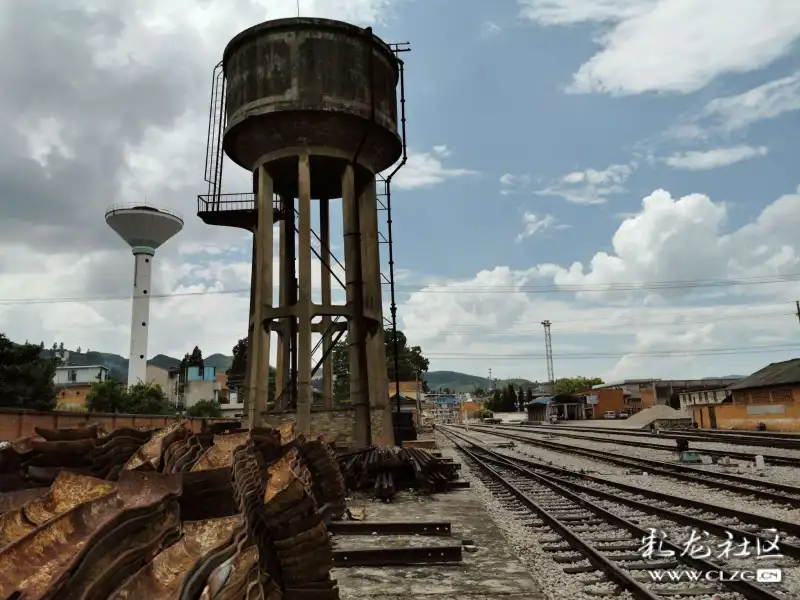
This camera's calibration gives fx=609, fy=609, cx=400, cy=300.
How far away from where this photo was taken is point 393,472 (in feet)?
39.1

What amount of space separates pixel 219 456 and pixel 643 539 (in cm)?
481

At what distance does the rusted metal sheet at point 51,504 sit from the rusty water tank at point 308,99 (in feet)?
48.4

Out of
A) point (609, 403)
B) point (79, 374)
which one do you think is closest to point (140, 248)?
point (79, 374)

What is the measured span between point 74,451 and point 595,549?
203 inches

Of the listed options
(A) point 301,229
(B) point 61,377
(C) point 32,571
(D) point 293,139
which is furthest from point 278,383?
(B) point 61,377

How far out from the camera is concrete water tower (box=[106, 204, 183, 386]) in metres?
55.1

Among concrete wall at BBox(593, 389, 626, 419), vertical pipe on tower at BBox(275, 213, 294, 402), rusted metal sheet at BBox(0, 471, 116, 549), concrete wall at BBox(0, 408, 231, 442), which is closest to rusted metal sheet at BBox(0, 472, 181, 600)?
rusted metal sheet at BBox(0, 471, 116, 549)

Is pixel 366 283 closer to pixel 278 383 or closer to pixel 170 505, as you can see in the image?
pixel 278 383

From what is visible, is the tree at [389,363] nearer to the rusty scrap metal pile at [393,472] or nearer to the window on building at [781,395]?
the window on building at [781,395]

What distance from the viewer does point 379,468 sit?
11859 millimetres

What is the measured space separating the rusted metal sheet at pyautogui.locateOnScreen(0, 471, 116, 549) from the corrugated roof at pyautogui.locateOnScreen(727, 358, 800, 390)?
2846cm

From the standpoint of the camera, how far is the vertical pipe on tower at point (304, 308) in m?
15.9

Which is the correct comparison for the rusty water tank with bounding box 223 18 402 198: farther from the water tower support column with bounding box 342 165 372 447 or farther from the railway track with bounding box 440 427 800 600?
the railway track with bounding box 440 427 800 600

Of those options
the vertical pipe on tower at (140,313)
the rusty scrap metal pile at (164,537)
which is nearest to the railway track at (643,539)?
the rusty scrap metal pile at (164,537)
